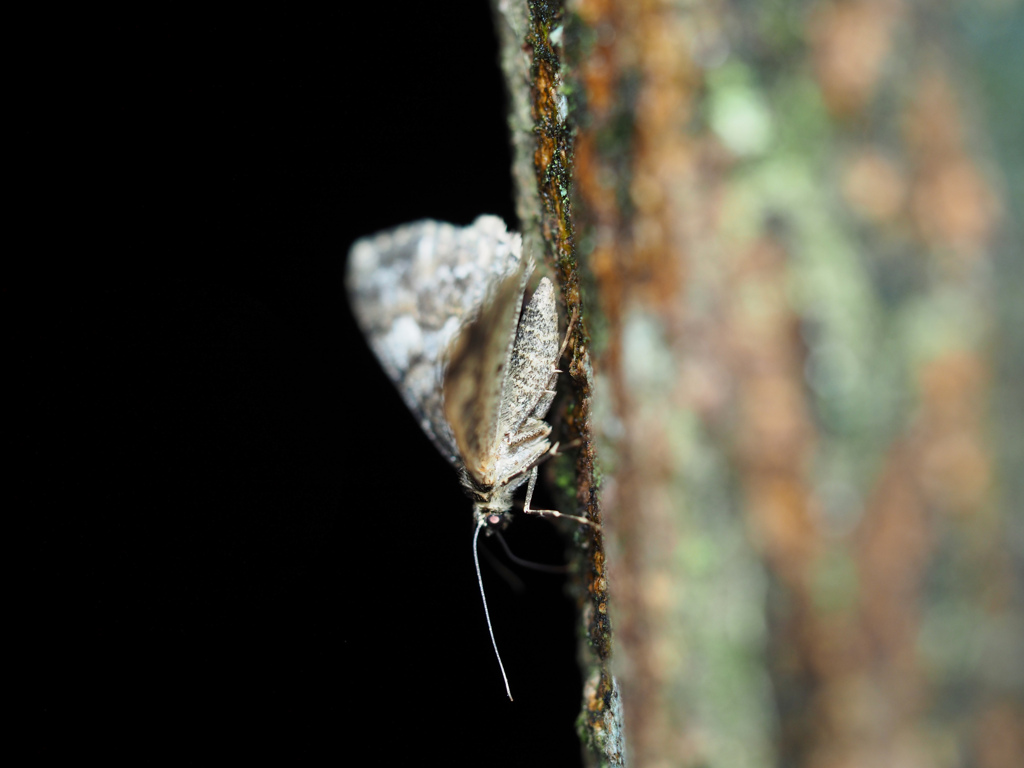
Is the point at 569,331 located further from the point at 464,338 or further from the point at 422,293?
the point at 422,293

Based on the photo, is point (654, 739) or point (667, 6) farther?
point (654, 739)

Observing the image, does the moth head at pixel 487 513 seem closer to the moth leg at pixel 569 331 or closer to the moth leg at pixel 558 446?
the moth leg at pixel 558 446

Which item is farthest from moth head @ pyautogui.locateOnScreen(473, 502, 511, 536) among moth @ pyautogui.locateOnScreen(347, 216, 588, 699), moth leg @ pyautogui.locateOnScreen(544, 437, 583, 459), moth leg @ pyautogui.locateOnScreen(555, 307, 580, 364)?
moth leg @ pyautogui.locateOnScreen(555, 307, 580, 364)

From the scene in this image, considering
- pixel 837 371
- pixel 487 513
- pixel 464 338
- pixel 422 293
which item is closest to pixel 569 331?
pixel 464 338

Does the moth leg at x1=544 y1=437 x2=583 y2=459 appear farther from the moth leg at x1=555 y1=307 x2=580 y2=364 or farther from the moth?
the moth leg at x1=555 y1=307 x2=580 y2=364

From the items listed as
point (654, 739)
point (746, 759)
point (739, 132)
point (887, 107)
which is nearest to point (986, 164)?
point (887, 107)

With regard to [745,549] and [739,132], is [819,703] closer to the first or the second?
[745,549]

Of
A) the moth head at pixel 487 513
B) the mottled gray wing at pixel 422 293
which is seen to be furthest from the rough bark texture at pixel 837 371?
the moth head at pixel 487 513
